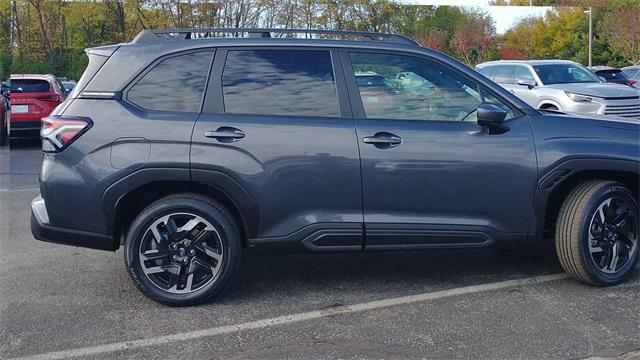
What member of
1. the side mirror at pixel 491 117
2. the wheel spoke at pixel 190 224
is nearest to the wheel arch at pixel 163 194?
the wheel spoke at pixel 190 224

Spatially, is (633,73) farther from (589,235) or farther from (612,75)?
(589,235)

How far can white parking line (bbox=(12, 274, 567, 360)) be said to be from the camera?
3.80 metres

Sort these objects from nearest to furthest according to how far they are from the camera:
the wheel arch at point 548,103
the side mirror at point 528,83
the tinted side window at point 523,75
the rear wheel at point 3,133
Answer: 1. the wheel arch at point 548,103
2. the side mirror at point 528,83
3. the tinted side window at point 523,75
4. the rear wheel at point 3,133

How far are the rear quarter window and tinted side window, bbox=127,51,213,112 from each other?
461 inches

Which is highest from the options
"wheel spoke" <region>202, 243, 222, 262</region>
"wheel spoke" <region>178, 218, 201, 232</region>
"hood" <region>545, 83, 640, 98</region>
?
"hood" <region>545, 83, 640, 98</region>

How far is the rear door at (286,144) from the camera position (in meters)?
4.31

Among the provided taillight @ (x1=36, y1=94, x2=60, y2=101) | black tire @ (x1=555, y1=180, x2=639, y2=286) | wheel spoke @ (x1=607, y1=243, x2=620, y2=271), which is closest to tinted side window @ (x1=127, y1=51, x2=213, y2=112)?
black tire @ (x1=555, y1=180, x2=639, y2=286)

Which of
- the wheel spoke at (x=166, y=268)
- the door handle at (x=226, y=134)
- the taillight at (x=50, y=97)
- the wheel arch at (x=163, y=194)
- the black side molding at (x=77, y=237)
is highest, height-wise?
the taillight at (x=50, y=97)

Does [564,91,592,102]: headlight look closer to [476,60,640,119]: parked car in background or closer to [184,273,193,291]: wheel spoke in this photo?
→ [476,60,640,119]: parked car in background

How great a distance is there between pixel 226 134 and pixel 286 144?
40 cm

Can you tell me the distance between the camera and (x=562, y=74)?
45.3ft

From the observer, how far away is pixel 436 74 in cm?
462

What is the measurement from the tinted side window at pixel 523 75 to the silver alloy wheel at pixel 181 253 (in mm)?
10983

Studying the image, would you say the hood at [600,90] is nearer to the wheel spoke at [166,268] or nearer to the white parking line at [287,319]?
the white parking line at [287,319]
